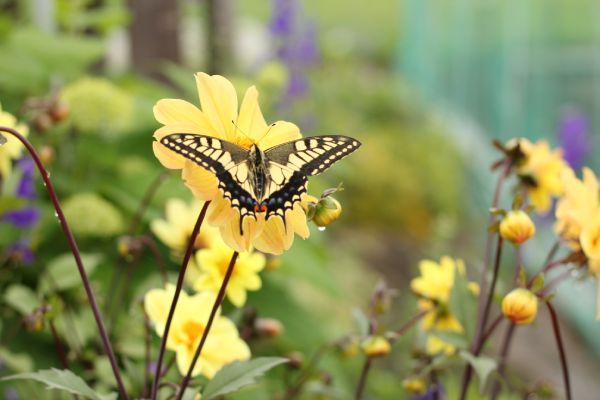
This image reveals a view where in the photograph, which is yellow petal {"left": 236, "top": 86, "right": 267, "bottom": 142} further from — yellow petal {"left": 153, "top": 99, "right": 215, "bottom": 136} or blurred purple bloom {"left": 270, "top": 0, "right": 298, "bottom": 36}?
blurred purple bloom {"left": 270, "top": 0, "right": 298, "bottom": 36}

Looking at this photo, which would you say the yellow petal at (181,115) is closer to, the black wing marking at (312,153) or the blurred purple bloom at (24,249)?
the black wing marking at (312,153)

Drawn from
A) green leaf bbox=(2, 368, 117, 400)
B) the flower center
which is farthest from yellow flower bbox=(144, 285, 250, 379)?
green leaf bbox=(2, 368, 117, 400)

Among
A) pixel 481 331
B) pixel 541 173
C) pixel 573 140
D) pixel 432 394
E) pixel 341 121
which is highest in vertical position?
pixel 541 173

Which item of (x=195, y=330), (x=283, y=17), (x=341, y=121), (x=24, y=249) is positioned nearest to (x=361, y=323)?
(x=195, y=330)

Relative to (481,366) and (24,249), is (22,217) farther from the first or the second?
(481,366)

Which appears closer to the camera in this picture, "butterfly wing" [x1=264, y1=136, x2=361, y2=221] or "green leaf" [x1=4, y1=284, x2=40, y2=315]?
"butterfly wing" [x1=264, y1=136, x2=361, y2=221]
